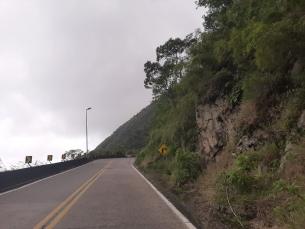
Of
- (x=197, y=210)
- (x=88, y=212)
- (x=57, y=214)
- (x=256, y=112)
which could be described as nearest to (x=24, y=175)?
(x=57, y=214)

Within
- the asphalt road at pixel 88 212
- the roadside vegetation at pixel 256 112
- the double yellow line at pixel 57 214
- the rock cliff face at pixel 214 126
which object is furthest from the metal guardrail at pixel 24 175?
the rock cliff face at pixel 214 126

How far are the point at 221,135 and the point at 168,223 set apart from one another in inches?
294

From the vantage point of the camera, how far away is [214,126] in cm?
1405

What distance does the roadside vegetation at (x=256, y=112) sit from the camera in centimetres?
618

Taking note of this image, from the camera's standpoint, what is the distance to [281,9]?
9.46m

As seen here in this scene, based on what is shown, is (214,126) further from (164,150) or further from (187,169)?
(164,150)

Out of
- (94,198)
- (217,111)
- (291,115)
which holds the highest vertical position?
(217,111)

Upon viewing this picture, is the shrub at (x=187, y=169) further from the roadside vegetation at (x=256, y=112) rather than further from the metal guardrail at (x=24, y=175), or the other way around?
the metal guardrail at (x=24, y=175)

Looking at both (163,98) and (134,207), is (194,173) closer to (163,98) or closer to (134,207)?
(134,207)

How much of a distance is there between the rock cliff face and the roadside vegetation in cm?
32

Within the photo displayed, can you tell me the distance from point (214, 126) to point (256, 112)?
384 centimetres

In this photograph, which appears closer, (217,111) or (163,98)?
(217,111)

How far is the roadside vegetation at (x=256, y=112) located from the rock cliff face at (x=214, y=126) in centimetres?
32

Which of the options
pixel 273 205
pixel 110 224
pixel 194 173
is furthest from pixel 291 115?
pixel 110 224
